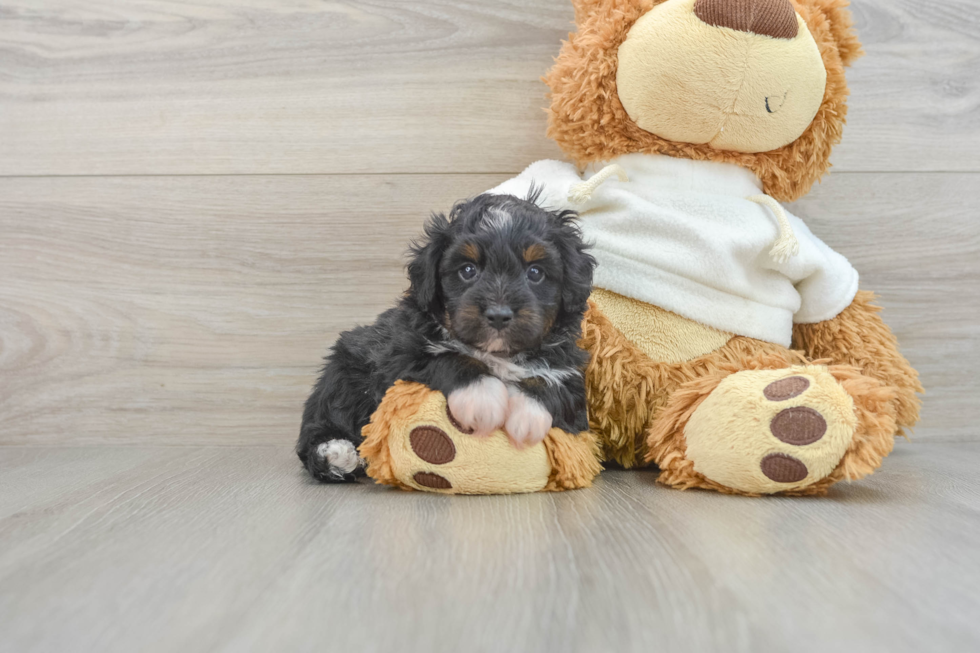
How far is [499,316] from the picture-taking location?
123cm

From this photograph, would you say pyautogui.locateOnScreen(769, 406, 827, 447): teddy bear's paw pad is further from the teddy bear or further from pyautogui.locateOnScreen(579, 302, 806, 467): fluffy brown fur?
pyautogui.locateOnScreen(579, 302, 806, 467): fluffy brown fur

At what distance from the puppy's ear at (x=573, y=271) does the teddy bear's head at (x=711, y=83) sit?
1.09ft

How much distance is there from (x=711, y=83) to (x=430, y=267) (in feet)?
2.26

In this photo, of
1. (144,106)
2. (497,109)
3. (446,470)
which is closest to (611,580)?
(446,470)

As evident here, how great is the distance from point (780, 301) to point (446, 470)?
0.84 metres

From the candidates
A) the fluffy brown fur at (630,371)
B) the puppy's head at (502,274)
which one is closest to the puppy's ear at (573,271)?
the puppy's head at (502,274)

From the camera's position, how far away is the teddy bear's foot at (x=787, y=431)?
128cm

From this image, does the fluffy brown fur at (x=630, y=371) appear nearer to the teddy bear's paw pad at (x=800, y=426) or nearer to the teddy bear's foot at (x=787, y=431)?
the teddy bear's foot at (x=787, y=431)

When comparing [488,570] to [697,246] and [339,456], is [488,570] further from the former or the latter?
[697,246]

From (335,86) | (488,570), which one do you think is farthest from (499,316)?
(335,86)

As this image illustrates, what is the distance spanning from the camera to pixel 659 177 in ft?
5.33

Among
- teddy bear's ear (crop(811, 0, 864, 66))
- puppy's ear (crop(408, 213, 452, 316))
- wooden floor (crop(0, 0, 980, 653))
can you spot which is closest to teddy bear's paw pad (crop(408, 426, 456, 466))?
puppy's ear (crop(408, 213, 452, 316))

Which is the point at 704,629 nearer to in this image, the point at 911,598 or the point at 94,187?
the point at 911,598

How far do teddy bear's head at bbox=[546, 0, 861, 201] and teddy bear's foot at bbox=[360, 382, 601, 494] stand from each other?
0.69 metres
